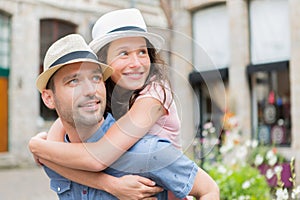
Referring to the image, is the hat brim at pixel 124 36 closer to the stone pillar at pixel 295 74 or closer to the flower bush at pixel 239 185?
the flower bush at pixel 239 185

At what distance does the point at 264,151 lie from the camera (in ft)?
26.2

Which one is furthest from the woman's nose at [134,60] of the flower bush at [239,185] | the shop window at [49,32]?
the shop window at [49,32]

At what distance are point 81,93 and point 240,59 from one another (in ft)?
26.9

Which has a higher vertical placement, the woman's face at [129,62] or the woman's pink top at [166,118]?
the woman's face at [129,62]

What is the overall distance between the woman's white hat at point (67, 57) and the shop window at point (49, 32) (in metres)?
14.6

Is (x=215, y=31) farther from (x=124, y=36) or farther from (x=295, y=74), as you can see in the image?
(x=124, y=36)

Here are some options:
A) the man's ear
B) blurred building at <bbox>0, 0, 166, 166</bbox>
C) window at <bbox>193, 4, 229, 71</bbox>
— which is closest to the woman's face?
the man's ear

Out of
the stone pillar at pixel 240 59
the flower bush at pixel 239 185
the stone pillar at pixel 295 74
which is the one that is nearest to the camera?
the flower bush at pixel 239 185

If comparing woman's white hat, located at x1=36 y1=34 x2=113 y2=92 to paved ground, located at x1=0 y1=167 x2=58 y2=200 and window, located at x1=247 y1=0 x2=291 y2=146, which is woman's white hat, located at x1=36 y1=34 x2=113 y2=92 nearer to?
paved ground, located at x1=0 y1=167 x2=58 y2=200

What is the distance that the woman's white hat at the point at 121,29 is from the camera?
1.55 metres

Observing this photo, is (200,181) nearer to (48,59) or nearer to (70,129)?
(70,129)

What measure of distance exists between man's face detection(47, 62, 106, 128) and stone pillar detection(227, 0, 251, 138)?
8080mm

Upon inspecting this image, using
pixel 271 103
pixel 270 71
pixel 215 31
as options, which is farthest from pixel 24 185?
pixel 270 71

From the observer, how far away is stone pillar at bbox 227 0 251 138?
31.0 feet
